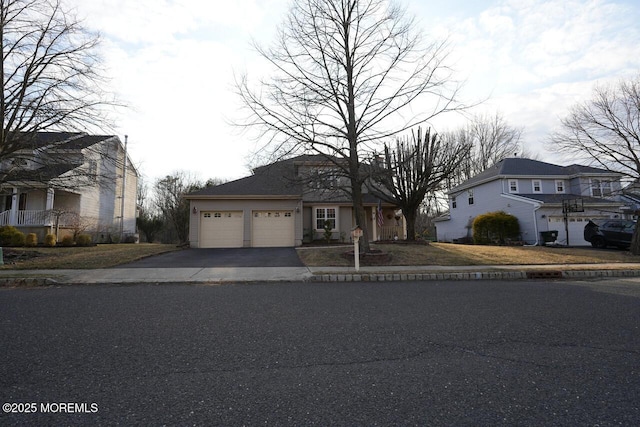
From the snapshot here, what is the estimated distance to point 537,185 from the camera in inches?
1060

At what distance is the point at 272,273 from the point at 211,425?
315 inches

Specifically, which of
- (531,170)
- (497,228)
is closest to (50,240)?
(497,228)

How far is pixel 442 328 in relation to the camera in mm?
4520

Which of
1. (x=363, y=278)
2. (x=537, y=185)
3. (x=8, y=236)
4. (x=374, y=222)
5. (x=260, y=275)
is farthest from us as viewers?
(x=537, y=185)

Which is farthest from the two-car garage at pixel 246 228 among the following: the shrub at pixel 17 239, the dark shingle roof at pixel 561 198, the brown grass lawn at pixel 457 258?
the dark shingle roof at pixel 561 198

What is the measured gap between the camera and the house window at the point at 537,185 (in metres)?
26.8

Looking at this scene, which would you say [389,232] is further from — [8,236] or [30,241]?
[8,236]

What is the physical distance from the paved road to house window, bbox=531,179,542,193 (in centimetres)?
2389

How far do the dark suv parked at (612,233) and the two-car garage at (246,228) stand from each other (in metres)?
18.8

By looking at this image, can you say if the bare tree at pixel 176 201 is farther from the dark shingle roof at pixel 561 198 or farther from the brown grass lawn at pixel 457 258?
the dark shingle roof at pixel 561 198

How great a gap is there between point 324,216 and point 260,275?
12336 mm

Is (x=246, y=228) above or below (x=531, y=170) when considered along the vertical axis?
below

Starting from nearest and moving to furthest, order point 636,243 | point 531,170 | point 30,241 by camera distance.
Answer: point 636,243 < point 30,241 < point 531,170

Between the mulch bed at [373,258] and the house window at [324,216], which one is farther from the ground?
the house window at [324,216]
